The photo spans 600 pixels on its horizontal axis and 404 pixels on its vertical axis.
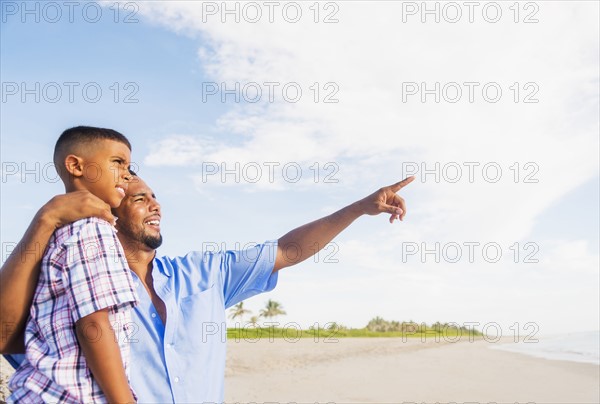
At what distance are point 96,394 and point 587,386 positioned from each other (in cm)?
1116

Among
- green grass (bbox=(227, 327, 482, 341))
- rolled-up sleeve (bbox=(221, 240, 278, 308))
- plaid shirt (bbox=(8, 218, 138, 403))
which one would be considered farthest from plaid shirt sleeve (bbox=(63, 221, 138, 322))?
green grass (bbox=(227, 327, 482, 341))

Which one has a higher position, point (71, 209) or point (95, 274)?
point (71, 209)

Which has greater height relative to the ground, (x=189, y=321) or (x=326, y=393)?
(x=189, y=321)

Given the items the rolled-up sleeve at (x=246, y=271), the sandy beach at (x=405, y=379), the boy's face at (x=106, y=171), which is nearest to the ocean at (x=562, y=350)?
the sandy beach at (x=405, y=379)

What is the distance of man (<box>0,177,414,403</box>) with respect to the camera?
1908 millimetres

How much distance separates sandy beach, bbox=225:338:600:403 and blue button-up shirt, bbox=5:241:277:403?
7.63m

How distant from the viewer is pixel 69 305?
6.07 ft

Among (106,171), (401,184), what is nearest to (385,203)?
(401,184)

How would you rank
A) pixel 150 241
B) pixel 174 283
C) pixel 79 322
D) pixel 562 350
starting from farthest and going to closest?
pixel 562 350
pixel 150 241
pixel 174 283
pixel 79 322

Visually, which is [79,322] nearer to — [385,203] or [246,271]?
[246,271]

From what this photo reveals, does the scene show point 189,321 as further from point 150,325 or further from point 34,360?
point 34,360

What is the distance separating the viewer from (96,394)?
185 centimetres

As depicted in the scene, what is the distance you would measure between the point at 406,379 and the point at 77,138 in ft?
37.5

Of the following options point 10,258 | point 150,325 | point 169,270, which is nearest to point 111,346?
point 10,258
